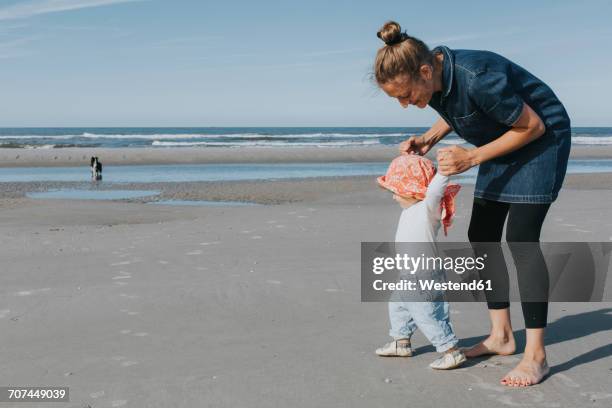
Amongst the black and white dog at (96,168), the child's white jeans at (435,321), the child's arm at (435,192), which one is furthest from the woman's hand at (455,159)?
the black and white dog at (96,168)

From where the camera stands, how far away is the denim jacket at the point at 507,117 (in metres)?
2.96

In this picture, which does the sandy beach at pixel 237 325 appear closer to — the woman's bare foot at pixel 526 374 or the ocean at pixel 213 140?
the woman's bare foot at pixel 526 374

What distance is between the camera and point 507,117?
9.55 feet

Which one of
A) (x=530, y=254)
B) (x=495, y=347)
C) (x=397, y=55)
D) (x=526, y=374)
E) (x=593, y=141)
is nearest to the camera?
(x=397, y=55)

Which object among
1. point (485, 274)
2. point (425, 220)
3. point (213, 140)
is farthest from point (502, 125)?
point (213, 140)

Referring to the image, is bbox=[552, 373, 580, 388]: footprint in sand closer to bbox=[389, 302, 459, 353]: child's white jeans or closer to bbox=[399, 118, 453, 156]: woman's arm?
bbox=[389, 302, 459, 353]: child's white jeans

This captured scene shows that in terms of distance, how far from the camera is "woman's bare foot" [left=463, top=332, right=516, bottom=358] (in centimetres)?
352

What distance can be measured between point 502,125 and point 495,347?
1.20 m

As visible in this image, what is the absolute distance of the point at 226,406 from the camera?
9.36 ft

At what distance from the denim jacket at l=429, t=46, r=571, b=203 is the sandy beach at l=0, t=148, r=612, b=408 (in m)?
0.92

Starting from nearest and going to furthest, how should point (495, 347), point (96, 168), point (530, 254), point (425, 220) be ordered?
point (530, 254)
point (425, 220)
point (495, 347)
point (96, 168)

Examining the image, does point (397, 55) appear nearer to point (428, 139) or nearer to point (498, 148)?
point (498, 148)

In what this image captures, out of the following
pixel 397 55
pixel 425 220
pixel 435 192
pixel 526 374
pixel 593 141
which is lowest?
pixel 526 374

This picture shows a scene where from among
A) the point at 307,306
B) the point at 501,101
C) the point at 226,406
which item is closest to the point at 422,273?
the point at 501,101
